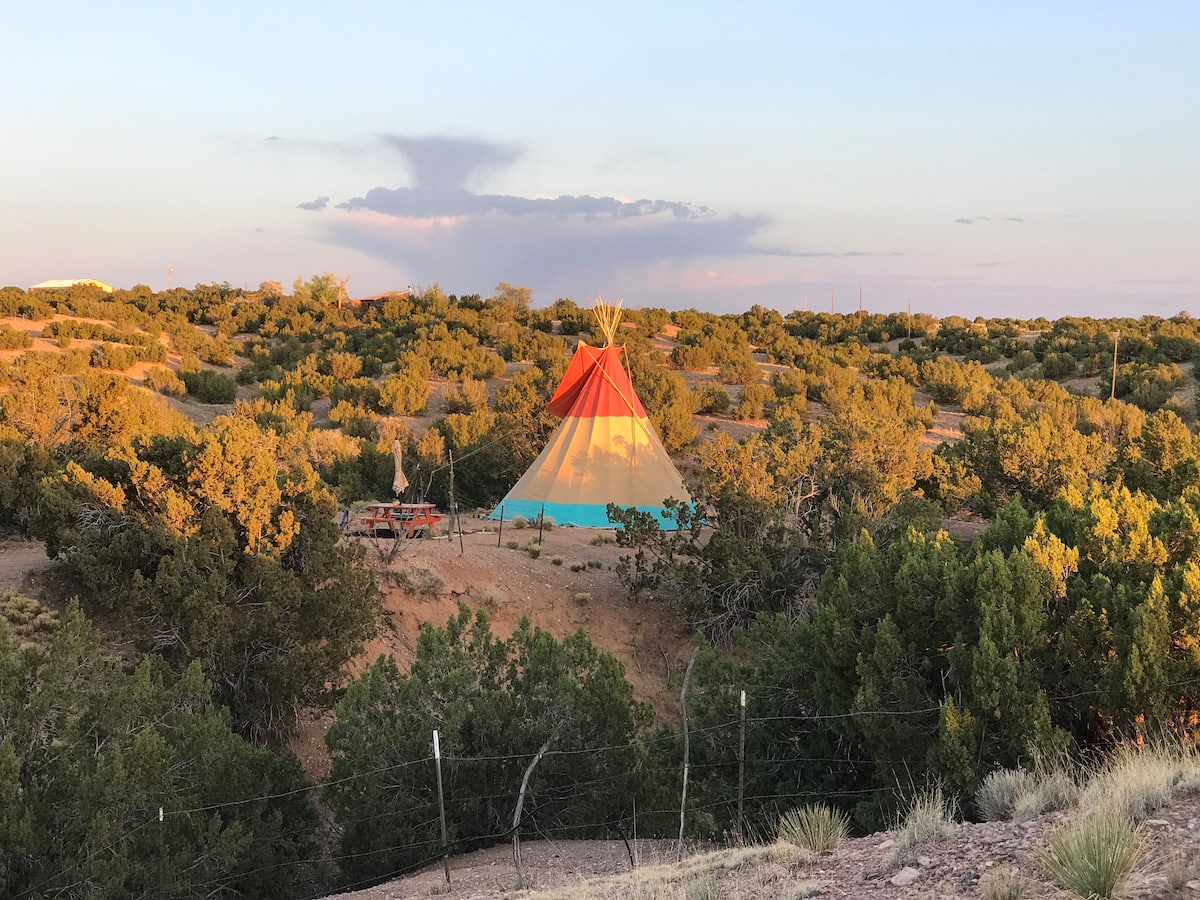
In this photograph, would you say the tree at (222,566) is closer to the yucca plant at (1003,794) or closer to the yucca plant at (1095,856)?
the yucca plant at (1003,794)

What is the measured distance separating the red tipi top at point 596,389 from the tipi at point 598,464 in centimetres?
2

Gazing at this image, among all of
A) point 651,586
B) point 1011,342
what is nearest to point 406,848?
point 651,586

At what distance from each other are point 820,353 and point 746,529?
1029 inches

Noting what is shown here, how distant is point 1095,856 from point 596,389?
1667cm

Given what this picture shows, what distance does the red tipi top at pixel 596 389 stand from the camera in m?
20.3

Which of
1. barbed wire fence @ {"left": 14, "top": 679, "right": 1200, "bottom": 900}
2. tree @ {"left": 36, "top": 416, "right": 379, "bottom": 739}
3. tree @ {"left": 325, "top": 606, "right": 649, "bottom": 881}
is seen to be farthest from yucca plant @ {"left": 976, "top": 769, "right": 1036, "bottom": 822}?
tree @ {"left": 36, "top": 416, "right": 379, "bottom": 739}

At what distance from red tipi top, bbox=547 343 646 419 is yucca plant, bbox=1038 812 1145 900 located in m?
16.1

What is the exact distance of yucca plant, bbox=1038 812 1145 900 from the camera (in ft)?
13.6

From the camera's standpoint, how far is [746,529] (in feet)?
51.3

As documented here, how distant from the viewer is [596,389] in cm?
2048

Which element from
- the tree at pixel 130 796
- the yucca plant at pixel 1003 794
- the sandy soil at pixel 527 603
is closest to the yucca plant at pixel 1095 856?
the yucca plant at pixel 1003 794

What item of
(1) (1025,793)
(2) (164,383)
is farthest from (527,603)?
(2) (164,383)

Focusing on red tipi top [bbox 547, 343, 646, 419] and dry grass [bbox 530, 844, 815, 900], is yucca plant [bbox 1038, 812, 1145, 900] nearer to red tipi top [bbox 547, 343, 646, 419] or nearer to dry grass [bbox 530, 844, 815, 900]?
dry grass [bbox 530, 844, 815, 900]

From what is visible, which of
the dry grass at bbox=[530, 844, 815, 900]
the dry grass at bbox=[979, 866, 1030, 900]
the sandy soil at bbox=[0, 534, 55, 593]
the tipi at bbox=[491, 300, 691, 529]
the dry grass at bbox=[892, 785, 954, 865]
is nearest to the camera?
the dry grass at bbox=[979, 866, 1030, 900]
